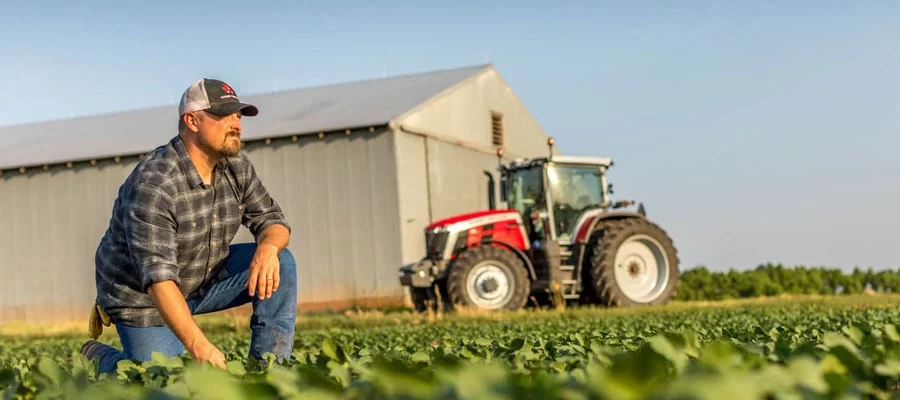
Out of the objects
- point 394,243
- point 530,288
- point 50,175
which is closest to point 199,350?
point 530,288

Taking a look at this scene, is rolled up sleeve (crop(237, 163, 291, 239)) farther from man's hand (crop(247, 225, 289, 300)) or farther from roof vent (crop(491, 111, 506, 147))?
roof vent (crop(491, 111, 506, 147))

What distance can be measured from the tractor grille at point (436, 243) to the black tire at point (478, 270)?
0.61 metres

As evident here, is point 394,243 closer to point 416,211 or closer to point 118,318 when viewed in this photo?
point 416,211

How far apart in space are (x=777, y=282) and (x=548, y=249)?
12.6 metres

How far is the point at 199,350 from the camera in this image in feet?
14.2

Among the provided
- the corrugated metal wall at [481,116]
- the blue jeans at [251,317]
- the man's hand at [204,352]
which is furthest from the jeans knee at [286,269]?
the corrugated metal wall at [481,116]

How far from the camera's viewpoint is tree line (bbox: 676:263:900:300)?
24.9 metres

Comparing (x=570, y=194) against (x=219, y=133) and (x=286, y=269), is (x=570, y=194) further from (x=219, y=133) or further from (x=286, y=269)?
(x=219, y=133)

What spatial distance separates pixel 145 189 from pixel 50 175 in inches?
769

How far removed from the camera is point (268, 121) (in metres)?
22.3

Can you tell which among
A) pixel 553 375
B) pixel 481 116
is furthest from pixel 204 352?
pixel 481 116

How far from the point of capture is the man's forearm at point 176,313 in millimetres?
4391

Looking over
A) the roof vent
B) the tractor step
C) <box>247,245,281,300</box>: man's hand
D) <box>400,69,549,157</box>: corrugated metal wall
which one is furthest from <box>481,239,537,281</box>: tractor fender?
<box>247,245,281,300</box>: man's hand

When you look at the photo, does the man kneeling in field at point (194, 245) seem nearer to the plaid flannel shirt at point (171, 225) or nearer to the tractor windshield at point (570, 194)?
the plaid flannel shirt at point (171, 225)
